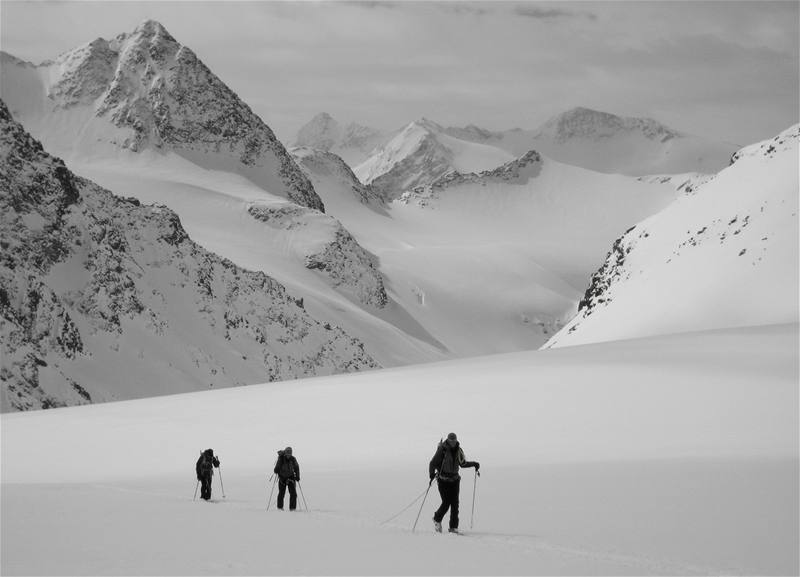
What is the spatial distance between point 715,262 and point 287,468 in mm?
77338

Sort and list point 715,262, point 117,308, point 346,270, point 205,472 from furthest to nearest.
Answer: point 346,270 < point 117,308 < point 715,262 < point 205,472

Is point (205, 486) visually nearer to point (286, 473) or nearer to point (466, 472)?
point (286, 473)

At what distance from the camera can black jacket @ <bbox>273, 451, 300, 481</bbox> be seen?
57.0 feet

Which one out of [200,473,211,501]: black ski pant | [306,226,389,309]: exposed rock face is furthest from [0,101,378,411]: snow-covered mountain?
[200,473,211,501]: black ski pant

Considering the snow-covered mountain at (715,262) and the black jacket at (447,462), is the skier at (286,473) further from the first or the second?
the snow-covered mountain at (715,262)

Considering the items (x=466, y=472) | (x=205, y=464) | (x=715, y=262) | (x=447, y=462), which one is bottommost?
(x=205, y=464)

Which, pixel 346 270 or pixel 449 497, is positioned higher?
pixel 346 270

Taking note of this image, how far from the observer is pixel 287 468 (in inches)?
687

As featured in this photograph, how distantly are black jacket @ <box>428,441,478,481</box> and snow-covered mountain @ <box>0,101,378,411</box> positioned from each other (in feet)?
220

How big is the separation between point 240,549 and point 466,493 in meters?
7.26

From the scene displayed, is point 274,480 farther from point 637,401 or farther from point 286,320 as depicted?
point 286,320

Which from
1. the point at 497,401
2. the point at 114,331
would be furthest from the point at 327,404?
the point at 114,331

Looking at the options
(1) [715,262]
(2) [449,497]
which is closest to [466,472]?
(2) [449,497]

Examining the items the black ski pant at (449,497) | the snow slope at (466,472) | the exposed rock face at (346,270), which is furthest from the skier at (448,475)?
the exposed rock face at (346,270)
